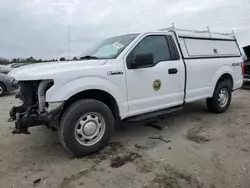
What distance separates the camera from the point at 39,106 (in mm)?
3559

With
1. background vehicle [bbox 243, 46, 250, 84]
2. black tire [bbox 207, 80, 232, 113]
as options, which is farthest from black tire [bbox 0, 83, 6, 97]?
background vehicle [bbox 243, 46, 250, 84]

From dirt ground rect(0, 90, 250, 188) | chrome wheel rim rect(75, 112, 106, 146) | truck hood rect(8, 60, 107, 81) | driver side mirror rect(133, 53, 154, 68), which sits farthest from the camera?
driver side mirror rect(133, 53, 154, 68)

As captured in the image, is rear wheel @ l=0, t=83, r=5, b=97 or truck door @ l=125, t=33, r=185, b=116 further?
rear wheel @ l=0, t=83, r=5, b=97

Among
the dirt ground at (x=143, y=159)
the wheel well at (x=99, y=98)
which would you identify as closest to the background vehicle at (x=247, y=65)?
the dirt ground at (x=143, y=159)

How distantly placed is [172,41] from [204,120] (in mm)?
1995

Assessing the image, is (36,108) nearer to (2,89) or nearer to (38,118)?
(38,118)

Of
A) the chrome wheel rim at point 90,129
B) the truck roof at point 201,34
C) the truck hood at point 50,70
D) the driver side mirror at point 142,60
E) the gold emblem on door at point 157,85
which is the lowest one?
the chrome wheel rim at point 90,129

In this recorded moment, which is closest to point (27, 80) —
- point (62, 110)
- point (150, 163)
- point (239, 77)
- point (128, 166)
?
point (62, 110)

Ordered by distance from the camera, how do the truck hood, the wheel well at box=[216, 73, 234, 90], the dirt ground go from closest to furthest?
the dirt ground < the truck hood < the wheel well at box=[216, 73, 234, 90]

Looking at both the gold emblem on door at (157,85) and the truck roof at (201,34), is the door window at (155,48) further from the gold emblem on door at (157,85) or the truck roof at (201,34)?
the truck roof at (201,34)

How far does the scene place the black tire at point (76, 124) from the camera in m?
3.53

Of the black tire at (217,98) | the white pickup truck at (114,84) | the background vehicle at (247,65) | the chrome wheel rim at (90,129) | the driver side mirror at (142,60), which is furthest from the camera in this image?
the background vehicle at (247,65)

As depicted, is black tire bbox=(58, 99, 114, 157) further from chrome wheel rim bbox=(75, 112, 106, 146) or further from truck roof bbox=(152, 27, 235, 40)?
truck roof bbox=(152, 27, 235, 40)

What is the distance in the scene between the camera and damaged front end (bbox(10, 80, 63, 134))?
11.3 ft
